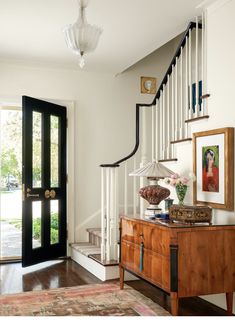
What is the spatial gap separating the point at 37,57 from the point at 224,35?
2.80m

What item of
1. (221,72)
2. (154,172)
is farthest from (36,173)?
(221,72)

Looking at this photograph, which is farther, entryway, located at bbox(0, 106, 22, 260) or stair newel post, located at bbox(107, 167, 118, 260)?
entryway, located at bbox(0, 106, 22, 260)

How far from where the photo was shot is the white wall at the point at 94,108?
5.90m

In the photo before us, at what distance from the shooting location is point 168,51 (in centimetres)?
641

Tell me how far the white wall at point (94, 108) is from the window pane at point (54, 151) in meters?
0.34

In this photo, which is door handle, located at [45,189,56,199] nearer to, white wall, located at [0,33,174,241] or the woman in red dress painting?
white wall, located at [0,33,174,241]

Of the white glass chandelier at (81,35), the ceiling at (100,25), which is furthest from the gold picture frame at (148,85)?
the white glass chandelier at (81,35)

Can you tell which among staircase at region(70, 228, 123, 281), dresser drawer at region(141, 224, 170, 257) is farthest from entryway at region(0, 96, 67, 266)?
dresser drawer at region(141, 224, 170, 257)

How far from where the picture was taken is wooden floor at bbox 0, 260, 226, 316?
3.64m

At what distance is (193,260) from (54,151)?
322 centimetres

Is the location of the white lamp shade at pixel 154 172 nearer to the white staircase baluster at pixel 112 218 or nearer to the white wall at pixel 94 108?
the white staircase baluster at pixel 112 218

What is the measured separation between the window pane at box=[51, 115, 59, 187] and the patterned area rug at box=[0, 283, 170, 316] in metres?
1.90

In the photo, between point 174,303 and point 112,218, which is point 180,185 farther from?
point 112,218

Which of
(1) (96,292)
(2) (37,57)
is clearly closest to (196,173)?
(1) (96,292)
